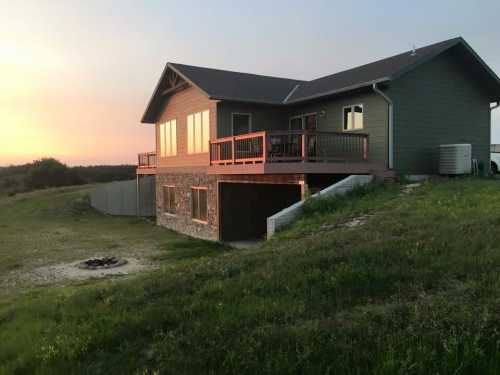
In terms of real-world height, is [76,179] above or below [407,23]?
below

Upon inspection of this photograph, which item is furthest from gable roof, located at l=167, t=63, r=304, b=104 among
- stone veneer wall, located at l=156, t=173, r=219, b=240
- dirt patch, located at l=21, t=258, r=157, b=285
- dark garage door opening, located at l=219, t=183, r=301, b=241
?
dirt patch, located at l=21, t=258, r=157, b=285

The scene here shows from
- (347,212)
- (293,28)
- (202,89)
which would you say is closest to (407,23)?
(293,28)

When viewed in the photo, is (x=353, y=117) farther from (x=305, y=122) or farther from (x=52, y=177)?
(x=52, y=177)

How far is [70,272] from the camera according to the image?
34.9ft

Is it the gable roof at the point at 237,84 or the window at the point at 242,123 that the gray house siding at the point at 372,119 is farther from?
the window at the point at 242,123

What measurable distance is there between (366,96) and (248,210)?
625 centimetres

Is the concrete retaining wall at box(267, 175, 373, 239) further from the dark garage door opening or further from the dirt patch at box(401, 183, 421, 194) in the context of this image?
the dark garage door opening

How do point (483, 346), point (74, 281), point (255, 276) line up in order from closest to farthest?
point (483, 346), point (255, 276), point (74, 281)

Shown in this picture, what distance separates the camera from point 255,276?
5254 mm

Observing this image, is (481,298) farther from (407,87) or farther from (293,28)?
(293,28)

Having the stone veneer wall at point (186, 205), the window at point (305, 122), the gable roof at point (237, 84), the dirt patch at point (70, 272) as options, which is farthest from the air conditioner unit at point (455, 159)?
the dirt patch at point (70, 272)

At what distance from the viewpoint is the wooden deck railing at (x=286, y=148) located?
42.2 feet

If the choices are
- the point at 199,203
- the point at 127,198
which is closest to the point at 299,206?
the point at 199,203

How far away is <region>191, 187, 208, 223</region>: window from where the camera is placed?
1702cm
